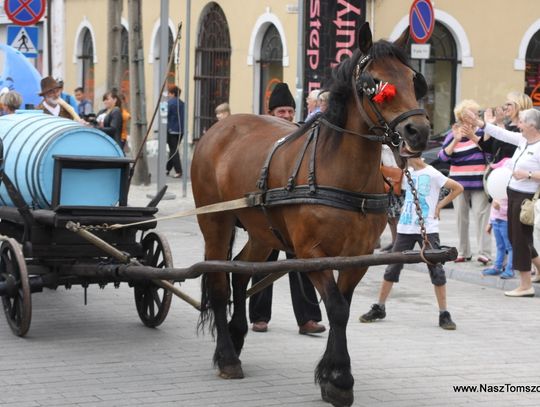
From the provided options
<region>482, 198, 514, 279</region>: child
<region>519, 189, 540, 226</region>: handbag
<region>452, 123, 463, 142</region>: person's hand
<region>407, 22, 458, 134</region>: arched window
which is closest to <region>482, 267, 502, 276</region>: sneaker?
<region>482, 198, 514, 279</region>: child

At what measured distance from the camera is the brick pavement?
7438 mm

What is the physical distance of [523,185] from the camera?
1191 centimetres

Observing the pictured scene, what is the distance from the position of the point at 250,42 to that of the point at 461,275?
15503 mm

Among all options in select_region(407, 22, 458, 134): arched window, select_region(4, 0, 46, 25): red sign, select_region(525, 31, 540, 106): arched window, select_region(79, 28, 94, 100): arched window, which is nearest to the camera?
select_region(4, 0, 46, 25): red sign

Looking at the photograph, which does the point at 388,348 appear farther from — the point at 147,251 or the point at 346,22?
the point at 346,22

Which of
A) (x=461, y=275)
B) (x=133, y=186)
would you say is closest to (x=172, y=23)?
(x=133, y=186)

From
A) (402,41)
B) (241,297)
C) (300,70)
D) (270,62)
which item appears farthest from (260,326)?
(270,62)

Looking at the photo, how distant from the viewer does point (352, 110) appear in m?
7.20

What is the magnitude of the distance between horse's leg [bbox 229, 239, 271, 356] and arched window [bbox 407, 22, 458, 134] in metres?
18.4

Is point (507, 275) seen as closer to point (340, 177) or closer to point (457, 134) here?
point (457, 134)

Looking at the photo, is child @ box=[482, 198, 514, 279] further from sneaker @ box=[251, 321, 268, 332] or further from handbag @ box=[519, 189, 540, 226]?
sneaker @ box=[251, 321, 268, 332]

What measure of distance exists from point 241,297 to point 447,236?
27.6 feet

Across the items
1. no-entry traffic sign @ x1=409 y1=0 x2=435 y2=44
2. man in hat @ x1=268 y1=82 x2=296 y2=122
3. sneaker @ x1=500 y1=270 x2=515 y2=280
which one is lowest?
sneaker @ x1=500 y1=270 x2=515 y2=280

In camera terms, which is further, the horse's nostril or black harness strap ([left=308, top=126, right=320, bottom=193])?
black harness strap ([left=308, top=126, right=320, bottom=193])
